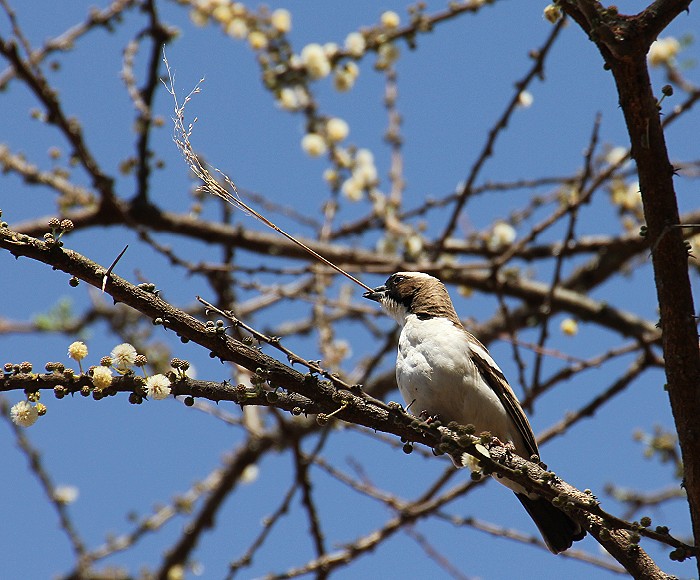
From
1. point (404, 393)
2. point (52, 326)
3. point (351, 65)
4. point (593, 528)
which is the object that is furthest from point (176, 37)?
point (593, 528)

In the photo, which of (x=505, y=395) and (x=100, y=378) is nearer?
(x=100, y=378)

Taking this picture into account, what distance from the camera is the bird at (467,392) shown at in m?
4.96

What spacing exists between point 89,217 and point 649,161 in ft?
17.7

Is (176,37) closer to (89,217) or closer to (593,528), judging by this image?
(89,217)

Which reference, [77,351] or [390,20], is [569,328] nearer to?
[390,20]

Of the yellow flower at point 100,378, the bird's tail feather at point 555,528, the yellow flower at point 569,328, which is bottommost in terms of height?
the yellow flower at point 100,378

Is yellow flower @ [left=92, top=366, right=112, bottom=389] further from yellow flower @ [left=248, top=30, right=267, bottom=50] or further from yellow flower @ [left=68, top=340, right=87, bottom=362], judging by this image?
yellow flower @ [left=248, top=30, right=267, bottom=50]

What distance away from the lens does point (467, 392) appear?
16.6 ft

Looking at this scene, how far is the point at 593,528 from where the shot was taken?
3.45 meters

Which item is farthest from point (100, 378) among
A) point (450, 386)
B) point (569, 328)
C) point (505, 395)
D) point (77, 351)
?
point (569, 328)

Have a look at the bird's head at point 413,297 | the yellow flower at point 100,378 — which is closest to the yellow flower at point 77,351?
the yellow flower at point 100,378

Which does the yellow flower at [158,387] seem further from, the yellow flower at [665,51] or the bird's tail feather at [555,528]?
the yellow flower at [665,51]

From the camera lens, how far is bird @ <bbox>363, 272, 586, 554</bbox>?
4961 mm

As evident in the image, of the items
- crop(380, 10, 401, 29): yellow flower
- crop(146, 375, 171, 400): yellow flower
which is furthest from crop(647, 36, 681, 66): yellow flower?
crop(146, 375, 171, 400): yellow flower
